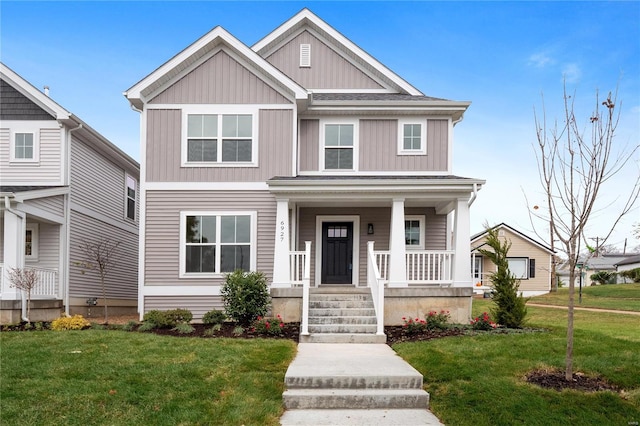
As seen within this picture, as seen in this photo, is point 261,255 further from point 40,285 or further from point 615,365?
point 615,365

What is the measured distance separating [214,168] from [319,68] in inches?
198

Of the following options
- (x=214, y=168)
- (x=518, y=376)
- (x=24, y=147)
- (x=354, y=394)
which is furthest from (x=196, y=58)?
(x=518, y=376)

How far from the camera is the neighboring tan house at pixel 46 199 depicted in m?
11.8

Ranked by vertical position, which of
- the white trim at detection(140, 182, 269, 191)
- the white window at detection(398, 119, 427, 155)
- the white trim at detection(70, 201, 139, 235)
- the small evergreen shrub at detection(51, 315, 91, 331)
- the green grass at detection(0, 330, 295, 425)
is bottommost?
the small evergreen shrub at detection(51, 315, 91, 331)

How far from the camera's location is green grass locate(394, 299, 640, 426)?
5.31 meters

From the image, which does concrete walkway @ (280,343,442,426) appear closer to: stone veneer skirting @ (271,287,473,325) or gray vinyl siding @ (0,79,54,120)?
stone veneer skirting @ (271,287,473,325)

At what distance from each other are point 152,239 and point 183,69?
446 centimetres

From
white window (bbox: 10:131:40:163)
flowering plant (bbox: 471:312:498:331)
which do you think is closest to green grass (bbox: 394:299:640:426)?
flowering plant (bbox: 471:312:498:331)

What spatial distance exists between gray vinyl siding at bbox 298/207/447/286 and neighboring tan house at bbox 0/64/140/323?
6721 mm

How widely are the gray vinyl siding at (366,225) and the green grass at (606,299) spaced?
977 centimetres

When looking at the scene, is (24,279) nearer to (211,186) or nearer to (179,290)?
(179,290)

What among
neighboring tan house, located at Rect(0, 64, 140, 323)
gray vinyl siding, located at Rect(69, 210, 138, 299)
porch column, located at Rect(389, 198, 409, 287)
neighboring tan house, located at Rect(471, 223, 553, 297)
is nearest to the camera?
porch column, located at Rect(389, 198, 409, 287)

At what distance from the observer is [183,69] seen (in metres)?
12.6

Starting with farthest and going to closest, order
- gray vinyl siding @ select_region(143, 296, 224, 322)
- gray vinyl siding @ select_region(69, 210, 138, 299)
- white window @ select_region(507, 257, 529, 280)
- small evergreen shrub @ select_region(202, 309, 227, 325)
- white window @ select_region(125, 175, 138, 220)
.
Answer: white window @ select_region(507, 257, 529, 280)
white window @ select_region(125, 175, 138, 220)
gray vinyl siding @ select_region(69, 210, 138, 299)
gray vinyl siding @ select_region(143, 296, 224, 322)
small evergreen shrub @ select_region(202, 309, 227, 325)
